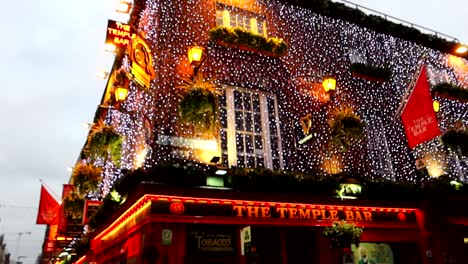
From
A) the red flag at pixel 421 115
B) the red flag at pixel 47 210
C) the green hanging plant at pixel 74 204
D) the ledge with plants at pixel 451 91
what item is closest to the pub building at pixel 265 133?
the ledge with plants at pixel 451 91

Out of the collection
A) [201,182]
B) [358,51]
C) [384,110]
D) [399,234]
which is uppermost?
[358,51]

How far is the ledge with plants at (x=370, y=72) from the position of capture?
13.8 meters

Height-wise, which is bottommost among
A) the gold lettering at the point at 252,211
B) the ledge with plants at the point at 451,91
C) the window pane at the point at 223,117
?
the gold lettering at the point at 252,211

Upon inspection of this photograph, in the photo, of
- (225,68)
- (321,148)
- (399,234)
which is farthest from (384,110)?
(225,68)

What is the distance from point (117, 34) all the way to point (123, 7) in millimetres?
1362

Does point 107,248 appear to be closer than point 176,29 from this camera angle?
No

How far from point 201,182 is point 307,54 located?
21.9 ft

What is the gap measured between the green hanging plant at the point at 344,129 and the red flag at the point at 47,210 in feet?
52.4

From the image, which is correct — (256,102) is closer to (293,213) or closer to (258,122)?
(258,122)

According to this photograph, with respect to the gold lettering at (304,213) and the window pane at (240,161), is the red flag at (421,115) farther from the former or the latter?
the window pane at (240,161)

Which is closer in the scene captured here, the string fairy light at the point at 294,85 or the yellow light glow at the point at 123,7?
the string fairy light at the point at 294,85

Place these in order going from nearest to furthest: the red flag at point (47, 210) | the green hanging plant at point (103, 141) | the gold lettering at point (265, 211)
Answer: the gold lettering at point (265, 211)
the green hanging plant at point (103, 141)
the red flag at point (47, 210)

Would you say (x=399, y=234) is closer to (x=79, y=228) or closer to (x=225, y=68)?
(x=225, y=68)

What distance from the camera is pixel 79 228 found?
64.2ft
